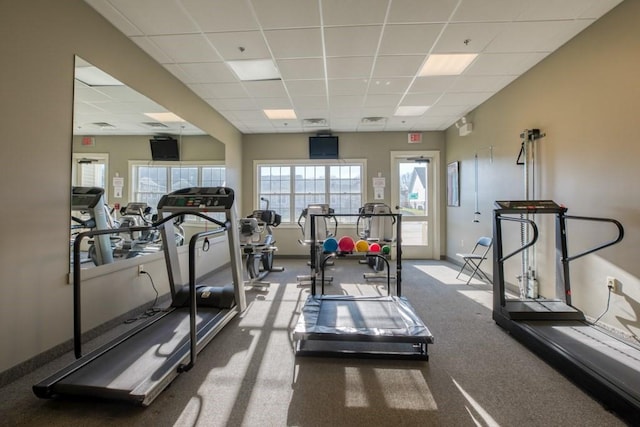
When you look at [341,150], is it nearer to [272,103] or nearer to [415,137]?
[415,137]

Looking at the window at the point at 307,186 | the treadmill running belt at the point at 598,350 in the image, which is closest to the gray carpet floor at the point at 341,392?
the treadmill running belt at the point at 598,350

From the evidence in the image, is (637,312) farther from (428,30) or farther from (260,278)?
(260,278)

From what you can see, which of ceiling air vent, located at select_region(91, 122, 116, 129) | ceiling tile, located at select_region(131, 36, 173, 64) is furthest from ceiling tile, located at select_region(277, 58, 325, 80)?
ceiling air vent, located at select_region(91, 122, 116, 129)

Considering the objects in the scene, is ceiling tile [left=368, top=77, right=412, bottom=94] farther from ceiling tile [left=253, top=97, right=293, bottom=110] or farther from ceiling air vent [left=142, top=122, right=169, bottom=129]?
ceiling air vent [left=142, top=122, right=169, bottom=129]

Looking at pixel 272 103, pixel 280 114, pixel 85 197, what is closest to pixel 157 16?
pixel 85 197

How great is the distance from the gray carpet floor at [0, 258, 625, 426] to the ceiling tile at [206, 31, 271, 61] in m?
3.13

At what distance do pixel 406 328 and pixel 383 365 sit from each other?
0.36 meters

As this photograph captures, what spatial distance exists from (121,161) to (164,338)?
2361 mm

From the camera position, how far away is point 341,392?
1.87 metres

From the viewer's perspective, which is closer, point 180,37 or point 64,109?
point 64,109

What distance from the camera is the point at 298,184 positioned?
22.3 ft

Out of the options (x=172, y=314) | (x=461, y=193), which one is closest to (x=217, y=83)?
(x=172, y=314)

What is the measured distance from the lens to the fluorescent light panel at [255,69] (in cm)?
355

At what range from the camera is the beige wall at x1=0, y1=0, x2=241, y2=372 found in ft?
6.28
